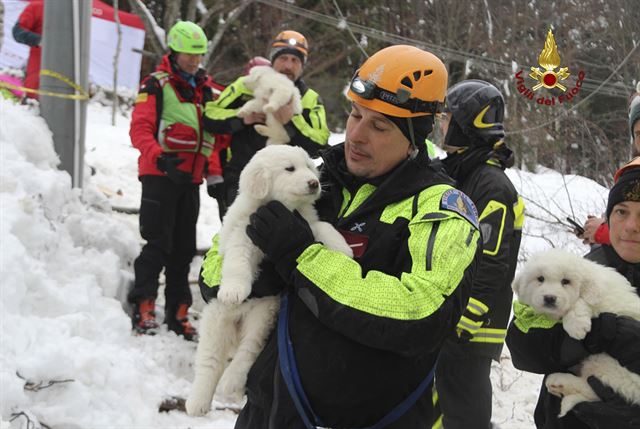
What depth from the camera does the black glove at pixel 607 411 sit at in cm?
250

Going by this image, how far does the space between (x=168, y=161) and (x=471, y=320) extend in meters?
3.33

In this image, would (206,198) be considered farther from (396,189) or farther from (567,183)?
(396,189)

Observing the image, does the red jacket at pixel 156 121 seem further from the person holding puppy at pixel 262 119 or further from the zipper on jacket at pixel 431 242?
the zipper on jacket at pixel 431 242

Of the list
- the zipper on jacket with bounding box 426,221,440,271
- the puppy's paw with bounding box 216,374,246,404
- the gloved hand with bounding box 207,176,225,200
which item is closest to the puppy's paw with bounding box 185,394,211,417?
the puppy's paw with bounding box 216,374,246,404

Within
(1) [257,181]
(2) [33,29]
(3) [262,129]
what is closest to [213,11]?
(2) [33,29]

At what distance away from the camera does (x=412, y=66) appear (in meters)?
2.23

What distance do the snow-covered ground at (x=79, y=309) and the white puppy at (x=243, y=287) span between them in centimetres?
157

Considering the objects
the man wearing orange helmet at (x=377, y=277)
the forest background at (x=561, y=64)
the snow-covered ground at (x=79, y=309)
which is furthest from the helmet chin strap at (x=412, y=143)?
the snow-covered ground at (x=79, y=309)

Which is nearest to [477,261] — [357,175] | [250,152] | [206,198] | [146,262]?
[357,175]

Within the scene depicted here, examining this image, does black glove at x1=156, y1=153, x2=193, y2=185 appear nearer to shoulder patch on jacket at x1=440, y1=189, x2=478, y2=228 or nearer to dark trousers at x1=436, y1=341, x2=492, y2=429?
dark trousers at x1=436, y1=341, x2=492, y2=429

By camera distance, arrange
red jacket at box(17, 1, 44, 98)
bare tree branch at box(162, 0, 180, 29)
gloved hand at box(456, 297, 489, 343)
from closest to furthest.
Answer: gloved hand at box(456, 297, 489, 343) < red jacket at box(17, 1, 44, 98) < bare tree branch at box(162, 0, 180, 29)

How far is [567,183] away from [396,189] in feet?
16.1

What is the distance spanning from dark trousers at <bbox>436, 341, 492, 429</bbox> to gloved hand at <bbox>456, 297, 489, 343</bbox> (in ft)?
0.78

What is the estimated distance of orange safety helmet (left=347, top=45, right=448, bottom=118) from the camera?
222cm
